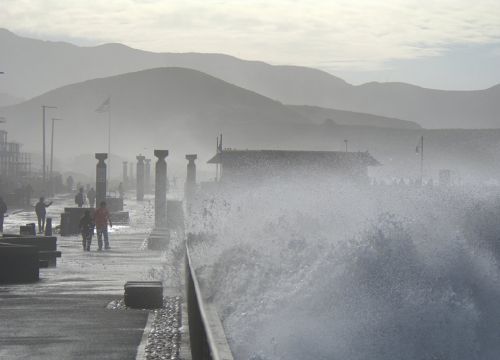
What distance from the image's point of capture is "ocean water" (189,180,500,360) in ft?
54.2

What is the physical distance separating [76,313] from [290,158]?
59.4m

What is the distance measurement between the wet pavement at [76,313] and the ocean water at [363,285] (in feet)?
4.74

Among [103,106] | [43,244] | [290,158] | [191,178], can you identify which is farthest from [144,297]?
[103,106]

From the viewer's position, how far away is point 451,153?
19062 centimetres

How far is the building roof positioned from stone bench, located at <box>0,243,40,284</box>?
5201 cm

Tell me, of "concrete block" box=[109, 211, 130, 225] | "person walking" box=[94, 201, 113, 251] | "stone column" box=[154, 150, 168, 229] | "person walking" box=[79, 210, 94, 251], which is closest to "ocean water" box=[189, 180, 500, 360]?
"person walking" box=[94, 201, 113, 251]

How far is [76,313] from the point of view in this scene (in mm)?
18000

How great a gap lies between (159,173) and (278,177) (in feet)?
87.7

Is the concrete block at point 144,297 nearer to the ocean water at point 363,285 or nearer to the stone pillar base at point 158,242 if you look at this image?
the ocean water at point 363,285

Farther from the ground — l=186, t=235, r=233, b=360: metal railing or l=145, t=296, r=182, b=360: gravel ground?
l=186, t=235, r=233, b=360: metal railing

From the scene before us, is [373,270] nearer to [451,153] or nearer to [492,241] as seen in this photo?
[492,241]

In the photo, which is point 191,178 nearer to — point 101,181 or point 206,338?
point 101,181

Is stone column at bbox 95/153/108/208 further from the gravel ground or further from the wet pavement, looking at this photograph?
the gravel ground

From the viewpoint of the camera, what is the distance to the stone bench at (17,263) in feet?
74.4
